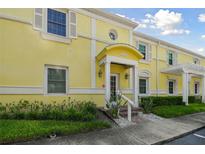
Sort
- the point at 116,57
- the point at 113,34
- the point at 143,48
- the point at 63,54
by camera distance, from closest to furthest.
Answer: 1. the point at 63,54
2. the point at 116,57
3. the point at 113,34
4. the point at 143,48

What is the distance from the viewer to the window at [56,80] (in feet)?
28.8

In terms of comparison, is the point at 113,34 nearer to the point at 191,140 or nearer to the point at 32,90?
the point at 32,90

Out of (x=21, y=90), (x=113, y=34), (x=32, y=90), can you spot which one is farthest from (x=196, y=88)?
(x=21, y=90)

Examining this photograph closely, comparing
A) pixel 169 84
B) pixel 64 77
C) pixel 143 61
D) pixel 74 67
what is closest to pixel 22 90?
pixel 64 77

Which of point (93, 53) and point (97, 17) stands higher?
point (97, 17)

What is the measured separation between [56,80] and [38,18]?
323 centimetres

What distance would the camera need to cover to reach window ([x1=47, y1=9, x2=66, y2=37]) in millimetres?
8828

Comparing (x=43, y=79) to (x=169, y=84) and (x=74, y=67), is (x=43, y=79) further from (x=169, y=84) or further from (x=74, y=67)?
(x=169, y=84)

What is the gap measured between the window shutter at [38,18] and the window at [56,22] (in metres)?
0.43

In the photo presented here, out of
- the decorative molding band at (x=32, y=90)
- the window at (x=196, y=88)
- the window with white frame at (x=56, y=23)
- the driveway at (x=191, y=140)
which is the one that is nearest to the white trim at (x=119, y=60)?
the decorative molding band at (x=32, y=90)

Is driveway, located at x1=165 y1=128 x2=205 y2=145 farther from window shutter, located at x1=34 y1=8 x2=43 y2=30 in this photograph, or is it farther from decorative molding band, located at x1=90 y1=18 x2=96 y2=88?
window shutter, located at x1=34 y1=8 x2=43 y2=30

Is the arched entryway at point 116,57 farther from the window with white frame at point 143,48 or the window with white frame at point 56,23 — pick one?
the window with white frame at point 143,48

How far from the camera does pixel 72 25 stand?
9445 millimetres

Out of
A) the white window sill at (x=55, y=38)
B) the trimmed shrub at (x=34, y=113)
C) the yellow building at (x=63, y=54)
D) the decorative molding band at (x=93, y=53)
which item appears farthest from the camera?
the decorative molding band at (x=93, y=53)
